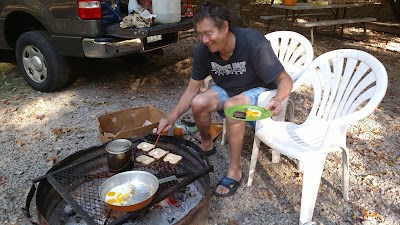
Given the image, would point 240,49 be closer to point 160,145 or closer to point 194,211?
point 160,145

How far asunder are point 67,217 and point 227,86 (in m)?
1.53

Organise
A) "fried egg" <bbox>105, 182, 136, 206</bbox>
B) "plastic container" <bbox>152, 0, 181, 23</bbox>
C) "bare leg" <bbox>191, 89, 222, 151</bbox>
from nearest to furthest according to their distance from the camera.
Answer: "fried egg" <bbox>105, 182, 136, 206</bbox> < "bare leg" <bbox>191, 89, 222, 151</bbox> < "plastic container" <bbox>152, 0, 181, 23</bbox>

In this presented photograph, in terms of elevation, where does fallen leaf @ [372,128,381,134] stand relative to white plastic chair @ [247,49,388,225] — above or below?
below

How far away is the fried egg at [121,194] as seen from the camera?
6.37ft

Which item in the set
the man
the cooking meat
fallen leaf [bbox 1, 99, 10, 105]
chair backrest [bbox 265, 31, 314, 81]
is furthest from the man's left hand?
fallen leaf [bbox 1, 99, 10, 105]

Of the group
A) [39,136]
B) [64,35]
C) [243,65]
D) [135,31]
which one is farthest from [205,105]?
[64,35]

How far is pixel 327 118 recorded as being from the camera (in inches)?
98.7

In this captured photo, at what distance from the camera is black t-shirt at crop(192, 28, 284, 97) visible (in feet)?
7.76

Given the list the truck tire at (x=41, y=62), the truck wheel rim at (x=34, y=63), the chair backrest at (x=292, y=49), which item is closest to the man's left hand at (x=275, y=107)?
the chair backrest at (x=292, y=49)

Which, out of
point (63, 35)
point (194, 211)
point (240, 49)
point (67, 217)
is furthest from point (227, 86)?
point (63, 35)

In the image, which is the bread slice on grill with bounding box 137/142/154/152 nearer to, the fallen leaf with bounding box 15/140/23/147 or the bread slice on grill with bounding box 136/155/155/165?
the bread slice on grill with bounding box 136/155/155/165

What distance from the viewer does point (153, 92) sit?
14.8ft

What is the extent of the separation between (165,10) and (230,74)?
2.00 metres

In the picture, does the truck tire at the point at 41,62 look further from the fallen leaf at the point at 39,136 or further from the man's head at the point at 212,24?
the man's head at the point at 212,24
